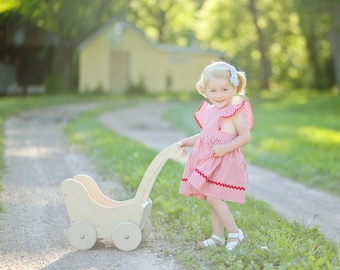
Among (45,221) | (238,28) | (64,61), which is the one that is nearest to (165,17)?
(238,28)

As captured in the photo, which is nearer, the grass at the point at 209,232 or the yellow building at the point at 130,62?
the grass at the point at 209,232

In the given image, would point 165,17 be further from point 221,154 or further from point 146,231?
point 221,154

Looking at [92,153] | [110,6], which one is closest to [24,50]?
[110,6]

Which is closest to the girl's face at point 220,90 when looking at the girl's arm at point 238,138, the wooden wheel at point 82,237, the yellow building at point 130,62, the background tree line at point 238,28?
the girl's arm at point 238,138

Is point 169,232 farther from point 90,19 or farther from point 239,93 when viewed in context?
point 90,19

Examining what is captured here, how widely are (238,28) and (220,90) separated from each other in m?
41.3

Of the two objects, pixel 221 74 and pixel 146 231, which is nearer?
pixel 221 74

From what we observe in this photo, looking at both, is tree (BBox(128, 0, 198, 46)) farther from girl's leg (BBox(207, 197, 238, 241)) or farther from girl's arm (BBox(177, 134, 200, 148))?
girl's leg (BBox(207, 197, 238, 241))

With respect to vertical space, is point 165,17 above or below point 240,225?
above

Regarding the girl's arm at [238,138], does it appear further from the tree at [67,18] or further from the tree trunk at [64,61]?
the tree trunk at [64,61]

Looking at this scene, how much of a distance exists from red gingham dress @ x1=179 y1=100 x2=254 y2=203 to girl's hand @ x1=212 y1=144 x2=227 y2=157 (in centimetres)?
5

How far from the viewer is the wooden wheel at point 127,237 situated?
14.9ft

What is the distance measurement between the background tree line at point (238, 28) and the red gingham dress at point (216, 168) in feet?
57.8

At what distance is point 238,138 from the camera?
451 cm
